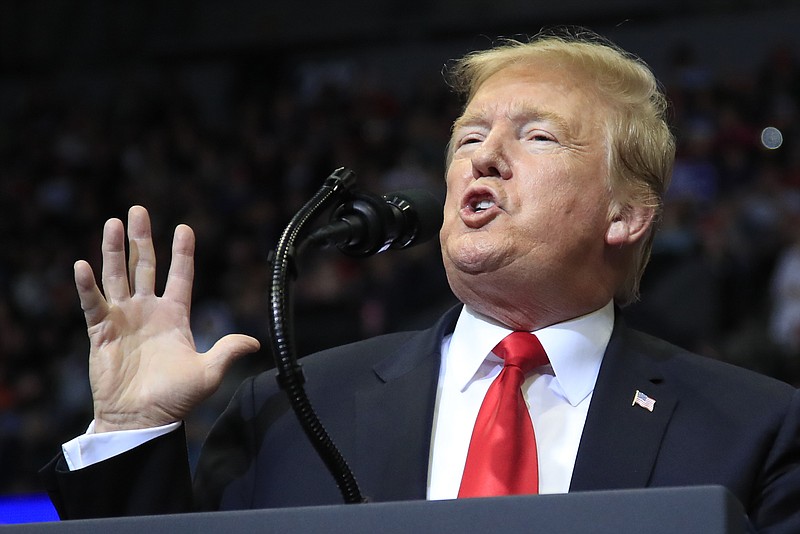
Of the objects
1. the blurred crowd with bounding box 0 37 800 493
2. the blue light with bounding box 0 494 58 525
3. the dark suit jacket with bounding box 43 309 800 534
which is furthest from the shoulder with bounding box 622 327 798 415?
the blurred crowd with bounding box 0 37 800 493

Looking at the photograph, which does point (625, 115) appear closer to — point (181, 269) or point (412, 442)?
point (412, 442)

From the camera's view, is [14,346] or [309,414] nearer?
[309,414]

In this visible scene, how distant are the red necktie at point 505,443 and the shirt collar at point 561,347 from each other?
0.15ft

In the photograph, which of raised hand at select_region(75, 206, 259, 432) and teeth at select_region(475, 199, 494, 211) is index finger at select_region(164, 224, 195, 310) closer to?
raised hand at select_region(75, 206, 259, 432)

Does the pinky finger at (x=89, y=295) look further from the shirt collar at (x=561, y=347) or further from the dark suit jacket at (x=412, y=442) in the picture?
the shirt collar at (x=561, y=347)

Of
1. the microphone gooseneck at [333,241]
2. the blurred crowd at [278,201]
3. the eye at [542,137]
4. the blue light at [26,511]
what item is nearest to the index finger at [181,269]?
the microphone gooseneck at [333,241]

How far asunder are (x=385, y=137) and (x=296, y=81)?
7.14 feet

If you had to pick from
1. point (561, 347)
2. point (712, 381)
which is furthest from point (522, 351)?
point (712, 381)

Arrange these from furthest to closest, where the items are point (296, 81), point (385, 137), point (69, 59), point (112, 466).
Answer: point (69, 59)
point (296, 81)
point (385, 137)
point (112, 466)

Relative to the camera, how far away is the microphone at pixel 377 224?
1.43 metres

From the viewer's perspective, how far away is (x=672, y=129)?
217cm

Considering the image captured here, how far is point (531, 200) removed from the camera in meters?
1.82

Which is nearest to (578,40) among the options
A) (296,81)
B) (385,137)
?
(385,137)

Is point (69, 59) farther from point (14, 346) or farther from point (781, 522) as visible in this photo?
point (781, 522)
